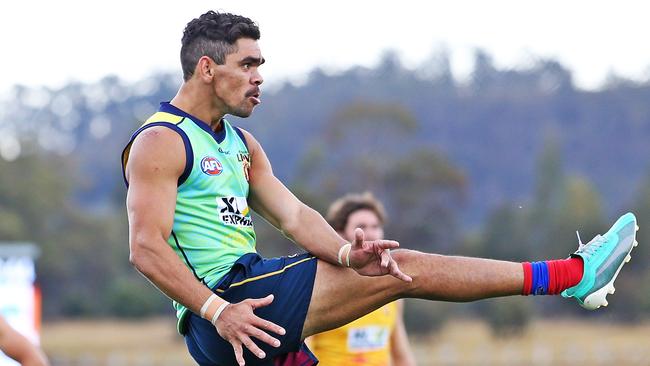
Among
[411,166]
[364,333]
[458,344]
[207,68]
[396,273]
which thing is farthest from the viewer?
[411,166]

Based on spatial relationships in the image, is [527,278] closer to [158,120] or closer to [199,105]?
[199,105]

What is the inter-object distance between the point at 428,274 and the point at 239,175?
1.25 metres

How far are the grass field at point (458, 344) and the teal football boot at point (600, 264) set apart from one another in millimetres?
29781

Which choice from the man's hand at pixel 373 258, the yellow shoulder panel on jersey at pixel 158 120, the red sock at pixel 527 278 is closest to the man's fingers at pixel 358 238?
the man's hand at pixel 373 258

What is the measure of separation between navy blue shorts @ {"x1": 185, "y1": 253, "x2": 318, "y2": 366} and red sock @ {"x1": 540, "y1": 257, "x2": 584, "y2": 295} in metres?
1.26

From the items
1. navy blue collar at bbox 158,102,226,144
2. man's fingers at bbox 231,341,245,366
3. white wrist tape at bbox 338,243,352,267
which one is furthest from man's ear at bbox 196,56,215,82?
man's fingers at bbox 231,341,245,366

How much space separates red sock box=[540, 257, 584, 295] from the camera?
6719mm

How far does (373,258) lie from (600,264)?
3.86 feet

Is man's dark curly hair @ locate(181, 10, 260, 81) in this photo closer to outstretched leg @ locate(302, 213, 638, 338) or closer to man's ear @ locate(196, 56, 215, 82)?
man's ear @ locate(196, 56, 215, 82)

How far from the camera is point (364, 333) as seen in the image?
994 centimetres

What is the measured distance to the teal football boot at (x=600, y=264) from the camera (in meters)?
6.76

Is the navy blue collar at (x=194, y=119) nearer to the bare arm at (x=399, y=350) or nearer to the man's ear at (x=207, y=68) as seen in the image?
the man's ear at (x=207, y=68)

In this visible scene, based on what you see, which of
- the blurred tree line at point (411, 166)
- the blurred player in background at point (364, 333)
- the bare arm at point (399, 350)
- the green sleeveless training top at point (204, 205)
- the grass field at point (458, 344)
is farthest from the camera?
the blurred tree line at point (411, 166)

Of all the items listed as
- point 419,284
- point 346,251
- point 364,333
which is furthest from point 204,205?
point 364,333
